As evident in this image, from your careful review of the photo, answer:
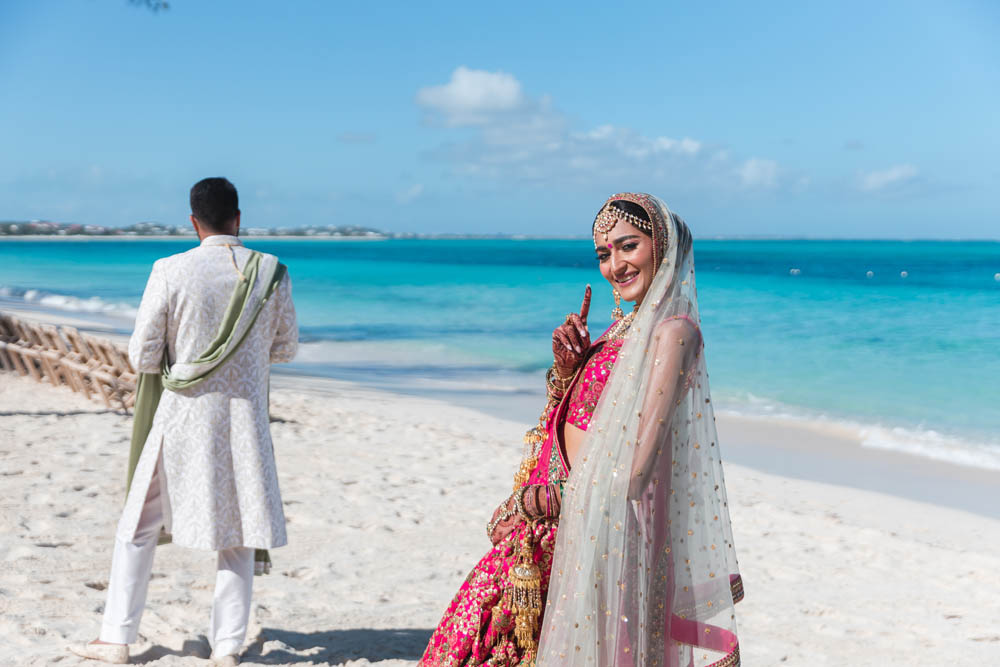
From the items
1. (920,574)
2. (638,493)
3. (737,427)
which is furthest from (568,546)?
(737,427)

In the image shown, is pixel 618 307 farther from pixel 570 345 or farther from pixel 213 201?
pixel 213 201

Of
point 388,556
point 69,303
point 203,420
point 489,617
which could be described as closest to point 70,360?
point 388,556

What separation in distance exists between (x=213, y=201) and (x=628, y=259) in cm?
164

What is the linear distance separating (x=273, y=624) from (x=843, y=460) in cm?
643

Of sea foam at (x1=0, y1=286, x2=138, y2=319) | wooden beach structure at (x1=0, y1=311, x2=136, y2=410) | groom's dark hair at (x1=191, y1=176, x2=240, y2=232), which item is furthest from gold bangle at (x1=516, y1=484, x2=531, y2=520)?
sea foam at (x1=0, y1=286, x2=138, y2=319)

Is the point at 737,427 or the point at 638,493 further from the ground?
the point at 638,493

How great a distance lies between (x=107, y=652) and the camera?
306 cm

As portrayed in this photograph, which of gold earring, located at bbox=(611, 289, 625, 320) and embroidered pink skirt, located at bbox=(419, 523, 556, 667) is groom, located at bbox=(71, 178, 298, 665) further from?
gold earring, located at bbox=(611, 289, 625, 320)

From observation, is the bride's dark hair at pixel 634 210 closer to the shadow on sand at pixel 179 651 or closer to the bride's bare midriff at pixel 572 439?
the bride's bare midriff at pixel 572 439

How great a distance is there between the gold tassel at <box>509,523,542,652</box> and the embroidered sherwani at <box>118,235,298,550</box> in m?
1.29

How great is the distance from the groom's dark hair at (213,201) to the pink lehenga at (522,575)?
1485mm

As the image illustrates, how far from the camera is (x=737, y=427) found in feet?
32.3

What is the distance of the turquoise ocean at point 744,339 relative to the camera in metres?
12.3

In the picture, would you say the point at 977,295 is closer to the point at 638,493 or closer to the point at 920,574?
the point at 920,574
